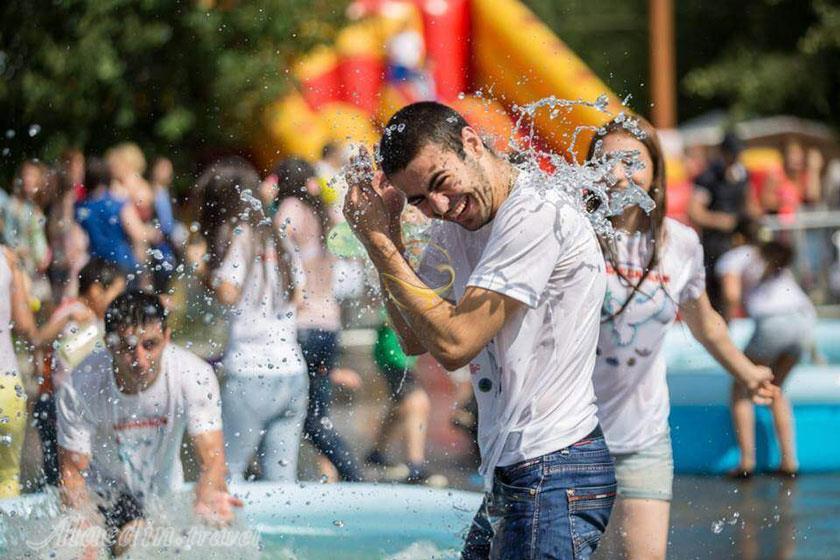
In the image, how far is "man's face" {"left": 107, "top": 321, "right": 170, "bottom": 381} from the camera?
5016 millimetres

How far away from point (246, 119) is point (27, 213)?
11.1 feet

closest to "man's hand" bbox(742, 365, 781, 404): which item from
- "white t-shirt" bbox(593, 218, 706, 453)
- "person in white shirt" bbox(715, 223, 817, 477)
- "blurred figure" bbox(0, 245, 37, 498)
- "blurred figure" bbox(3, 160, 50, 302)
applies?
"white t-shirt" bbox(593, 218, 706, 453)

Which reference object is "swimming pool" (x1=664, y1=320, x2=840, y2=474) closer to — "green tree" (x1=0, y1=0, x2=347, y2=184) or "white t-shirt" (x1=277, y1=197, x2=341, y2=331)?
"white t-shirt" (x1=277, y1=197, x2=341, y2=331)

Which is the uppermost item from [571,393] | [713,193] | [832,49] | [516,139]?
[832,49]

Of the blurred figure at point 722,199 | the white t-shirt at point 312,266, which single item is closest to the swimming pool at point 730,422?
the white t-shirt at point 312,266

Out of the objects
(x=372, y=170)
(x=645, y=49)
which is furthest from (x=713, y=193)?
(x=645, y=49)

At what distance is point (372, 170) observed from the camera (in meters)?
3.63

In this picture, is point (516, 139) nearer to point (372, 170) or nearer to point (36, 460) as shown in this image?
point (372, 170)

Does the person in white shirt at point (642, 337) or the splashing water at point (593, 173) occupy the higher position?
the splashing water at point (593, 173)

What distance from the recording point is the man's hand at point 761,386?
4613 millimetres

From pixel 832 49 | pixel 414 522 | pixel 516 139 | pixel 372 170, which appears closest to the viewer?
pixel 372 170

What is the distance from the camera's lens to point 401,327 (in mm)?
3701

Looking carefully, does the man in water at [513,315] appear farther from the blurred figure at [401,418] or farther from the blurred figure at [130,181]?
the blurred figure at [130,181]

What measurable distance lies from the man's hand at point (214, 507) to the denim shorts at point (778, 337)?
4086mm
